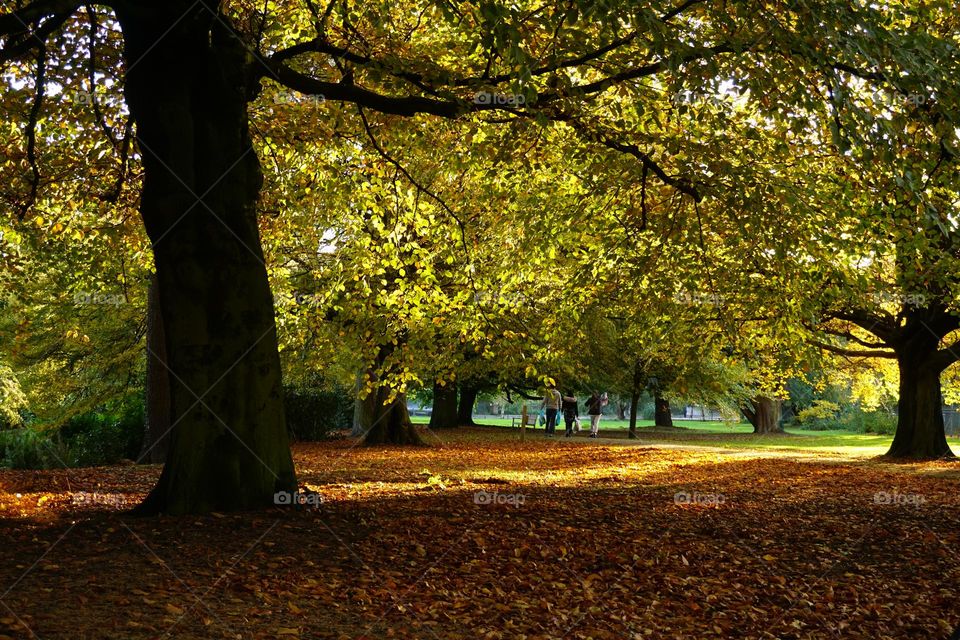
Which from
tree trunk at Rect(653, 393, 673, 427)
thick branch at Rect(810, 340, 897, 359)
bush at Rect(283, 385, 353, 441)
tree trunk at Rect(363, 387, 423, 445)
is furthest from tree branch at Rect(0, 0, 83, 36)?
tree trunk at Rect(653, 393, 673, 427)

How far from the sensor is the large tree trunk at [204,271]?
7684mm

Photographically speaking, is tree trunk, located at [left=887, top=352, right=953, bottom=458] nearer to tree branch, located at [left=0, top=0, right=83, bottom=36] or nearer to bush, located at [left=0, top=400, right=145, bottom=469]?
bush, located at [left=0, top=400, right=145, bottom=469]

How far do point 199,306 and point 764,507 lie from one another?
7.70 metres

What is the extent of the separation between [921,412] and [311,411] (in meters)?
18.8

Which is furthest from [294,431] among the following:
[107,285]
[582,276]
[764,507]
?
[764,507]

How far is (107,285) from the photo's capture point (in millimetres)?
19641

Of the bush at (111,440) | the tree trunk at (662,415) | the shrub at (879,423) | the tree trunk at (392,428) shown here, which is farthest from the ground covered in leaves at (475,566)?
the shrub at (879,423)

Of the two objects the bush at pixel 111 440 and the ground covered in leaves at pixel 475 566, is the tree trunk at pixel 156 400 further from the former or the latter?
the bush at pixel 111 440

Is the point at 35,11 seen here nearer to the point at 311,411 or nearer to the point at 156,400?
the point at 156,400

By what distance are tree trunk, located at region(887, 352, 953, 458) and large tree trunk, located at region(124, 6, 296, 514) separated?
1973 cm

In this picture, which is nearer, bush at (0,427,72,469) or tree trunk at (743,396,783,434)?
bush at (0,427,72,469)

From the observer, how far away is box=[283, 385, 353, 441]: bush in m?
27.3

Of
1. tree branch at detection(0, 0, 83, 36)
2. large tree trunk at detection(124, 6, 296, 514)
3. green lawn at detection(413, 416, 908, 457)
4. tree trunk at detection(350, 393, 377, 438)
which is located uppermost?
tree branch at detection(0, 0, 83, 36)

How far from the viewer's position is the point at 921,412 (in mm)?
22219
